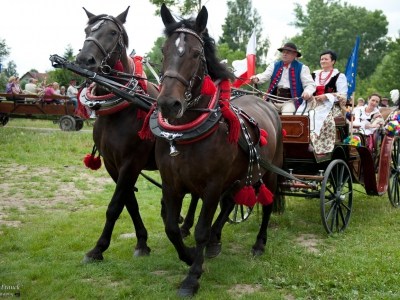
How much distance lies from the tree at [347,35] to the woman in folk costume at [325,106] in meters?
44.5

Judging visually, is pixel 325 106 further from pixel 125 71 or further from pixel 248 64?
pixel 125 71

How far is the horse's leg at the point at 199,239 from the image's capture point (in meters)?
3.79

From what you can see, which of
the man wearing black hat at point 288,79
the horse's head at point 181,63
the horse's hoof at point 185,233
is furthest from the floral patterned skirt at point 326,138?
the horse's head at point 181,63

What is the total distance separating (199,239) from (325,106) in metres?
3.12

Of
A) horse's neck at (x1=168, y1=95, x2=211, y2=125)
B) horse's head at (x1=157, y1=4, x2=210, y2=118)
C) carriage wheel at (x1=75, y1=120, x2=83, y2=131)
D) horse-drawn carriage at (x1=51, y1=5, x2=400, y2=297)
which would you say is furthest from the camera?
carriage wheel at (x1=75, y1=120, x2=83, y2=131)

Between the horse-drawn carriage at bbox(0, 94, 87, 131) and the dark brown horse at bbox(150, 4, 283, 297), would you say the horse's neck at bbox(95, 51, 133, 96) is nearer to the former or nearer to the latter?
the dark brown horse at bbox(150, 4, 283, 297)

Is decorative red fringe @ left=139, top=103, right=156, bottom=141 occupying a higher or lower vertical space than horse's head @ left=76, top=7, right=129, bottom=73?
lower

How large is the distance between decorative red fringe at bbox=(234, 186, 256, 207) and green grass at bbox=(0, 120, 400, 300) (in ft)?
2.31

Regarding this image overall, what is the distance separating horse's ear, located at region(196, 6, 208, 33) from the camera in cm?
356

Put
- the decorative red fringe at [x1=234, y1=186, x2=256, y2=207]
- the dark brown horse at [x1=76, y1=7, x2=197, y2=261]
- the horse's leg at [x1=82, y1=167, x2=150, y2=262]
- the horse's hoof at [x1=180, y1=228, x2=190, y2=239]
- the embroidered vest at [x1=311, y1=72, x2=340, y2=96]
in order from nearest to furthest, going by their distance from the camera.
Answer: the decorative red fringe at [x1=234, y1=186, x2=256, y2=207] → the dark brown horse at [x1=76, y1=7, x2=197, y2=261] → the horse's leg at [x1=82, y1=167, x2=150, y2=262] → the horse's hoof at [x1=180, y1=228, x2=190, y2=239] → the embroidered vest at [x1=311, y1=72, x2=340, y2=96]

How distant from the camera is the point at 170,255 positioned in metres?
4.86

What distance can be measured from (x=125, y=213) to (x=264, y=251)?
2501mm

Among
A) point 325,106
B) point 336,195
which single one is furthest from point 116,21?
point 336,195

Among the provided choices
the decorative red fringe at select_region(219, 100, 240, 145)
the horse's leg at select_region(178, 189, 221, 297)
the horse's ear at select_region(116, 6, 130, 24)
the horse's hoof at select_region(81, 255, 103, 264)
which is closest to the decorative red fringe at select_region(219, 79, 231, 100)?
the decorative red fringe at select_region(219, 100, 240, 145)
